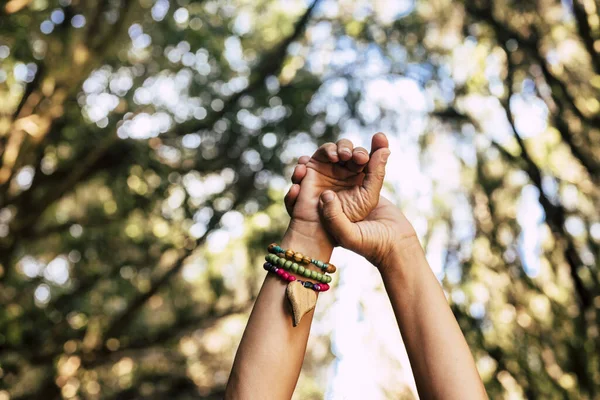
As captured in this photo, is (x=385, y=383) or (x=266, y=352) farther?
(x=385, y=383)

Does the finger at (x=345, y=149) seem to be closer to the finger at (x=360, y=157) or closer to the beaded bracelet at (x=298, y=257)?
the finger at (x=360, y=157)

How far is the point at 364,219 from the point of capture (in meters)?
1.39

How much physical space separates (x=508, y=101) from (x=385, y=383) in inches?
76.9

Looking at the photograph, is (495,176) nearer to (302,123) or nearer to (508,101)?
(508,101)

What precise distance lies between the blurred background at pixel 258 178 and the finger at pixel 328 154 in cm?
247

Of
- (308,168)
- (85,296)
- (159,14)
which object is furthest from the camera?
(85,296)

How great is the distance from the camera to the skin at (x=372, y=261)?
3.92 feet

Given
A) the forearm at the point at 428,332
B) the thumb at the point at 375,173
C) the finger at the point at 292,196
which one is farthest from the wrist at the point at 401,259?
the finger at the point at 292,196

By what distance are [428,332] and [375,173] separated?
1.09ft

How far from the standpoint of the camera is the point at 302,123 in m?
4.92

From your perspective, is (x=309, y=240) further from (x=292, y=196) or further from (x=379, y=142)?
(x=379, y=142)

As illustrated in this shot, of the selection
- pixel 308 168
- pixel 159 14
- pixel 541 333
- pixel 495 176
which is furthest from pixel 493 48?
pixel 308 168

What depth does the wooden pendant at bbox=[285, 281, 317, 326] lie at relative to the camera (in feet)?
3.98

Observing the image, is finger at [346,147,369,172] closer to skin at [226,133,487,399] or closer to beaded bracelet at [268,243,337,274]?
skin at [226,133,487,399]
